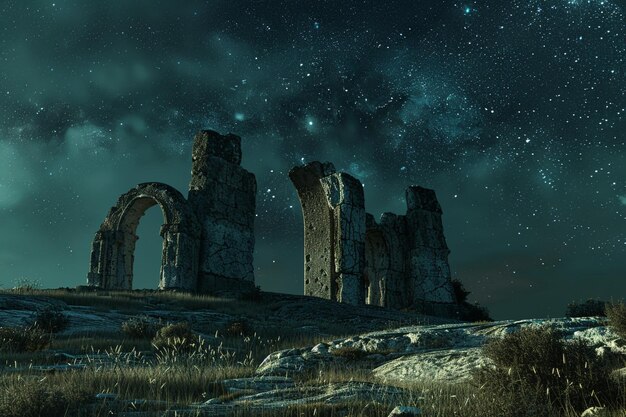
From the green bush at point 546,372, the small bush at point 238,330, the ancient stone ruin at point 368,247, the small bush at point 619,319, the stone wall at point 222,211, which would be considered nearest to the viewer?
the green bush at point 546,372

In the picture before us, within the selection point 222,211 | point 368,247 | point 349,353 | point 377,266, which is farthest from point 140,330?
point 368,247

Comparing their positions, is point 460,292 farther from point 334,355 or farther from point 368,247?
point 334,355

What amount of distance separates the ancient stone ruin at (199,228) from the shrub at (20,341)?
12007 millimetres

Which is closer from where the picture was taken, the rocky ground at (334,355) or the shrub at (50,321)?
the rocky ground at (334,355)

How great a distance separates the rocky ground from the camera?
4.70 metres

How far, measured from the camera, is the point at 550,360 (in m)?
4.89

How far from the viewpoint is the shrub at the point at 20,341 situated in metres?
8.60

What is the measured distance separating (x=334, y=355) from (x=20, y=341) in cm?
510

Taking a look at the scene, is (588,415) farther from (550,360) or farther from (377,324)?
(377,324)

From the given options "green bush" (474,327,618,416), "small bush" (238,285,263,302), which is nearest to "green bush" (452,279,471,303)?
"small bush" (238,285,263,302)

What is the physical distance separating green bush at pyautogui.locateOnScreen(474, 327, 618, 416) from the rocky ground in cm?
77

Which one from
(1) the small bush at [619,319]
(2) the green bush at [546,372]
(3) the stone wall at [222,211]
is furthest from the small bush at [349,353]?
(3) the stone wall at [222,211]

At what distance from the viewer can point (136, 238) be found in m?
24.7

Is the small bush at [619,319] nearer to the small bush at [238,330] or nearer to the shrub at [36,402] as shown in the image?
the shrub at [36,402]
